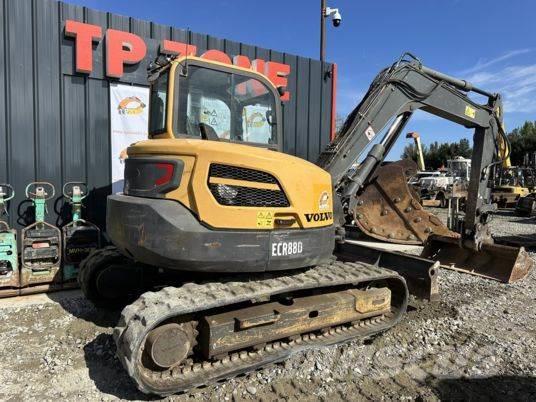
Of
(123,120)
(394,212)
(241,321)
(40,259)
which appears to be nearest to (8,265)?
(40,259)

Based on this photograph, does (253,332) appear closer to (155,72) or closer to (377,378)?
(377,378)

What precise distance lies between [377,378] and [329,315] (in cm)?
71

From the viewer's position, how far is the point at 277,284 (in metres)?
3.86

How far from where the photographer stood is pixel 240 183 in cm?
364

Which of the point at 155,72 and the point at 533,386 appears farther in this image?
the point at 155,72

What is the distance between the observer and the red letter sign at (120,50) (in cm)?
718

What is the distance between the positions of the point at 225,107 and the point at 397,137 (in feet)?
10.2

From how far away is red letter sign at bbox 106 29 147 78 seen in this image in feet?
23.5

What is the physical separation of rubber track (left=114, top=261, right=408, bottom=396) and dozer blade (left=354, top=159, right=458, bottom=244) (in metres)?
4.50

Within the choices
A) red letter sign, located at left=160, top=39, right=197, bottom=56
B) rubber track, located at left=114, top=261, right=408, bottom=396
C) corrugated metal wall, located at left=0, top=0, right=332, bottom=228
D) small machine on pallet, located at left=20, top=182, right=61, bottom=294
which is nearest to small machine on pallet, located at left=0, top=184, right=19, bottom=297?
small machine on pallet, located at left=20, top=182, right=61, bottom=294

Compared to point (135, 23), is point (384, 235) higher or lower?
lower

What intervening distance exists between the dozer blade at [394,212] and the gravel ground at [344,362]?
10.7 feet

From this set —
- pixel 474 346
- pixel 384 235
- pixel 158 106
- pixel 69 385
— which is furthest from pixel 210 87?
pixel 384 235

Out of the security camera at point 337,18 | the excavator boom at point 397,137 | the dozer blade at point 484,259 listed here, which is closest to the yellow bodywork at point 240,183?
the excavator boom at point 397,137
